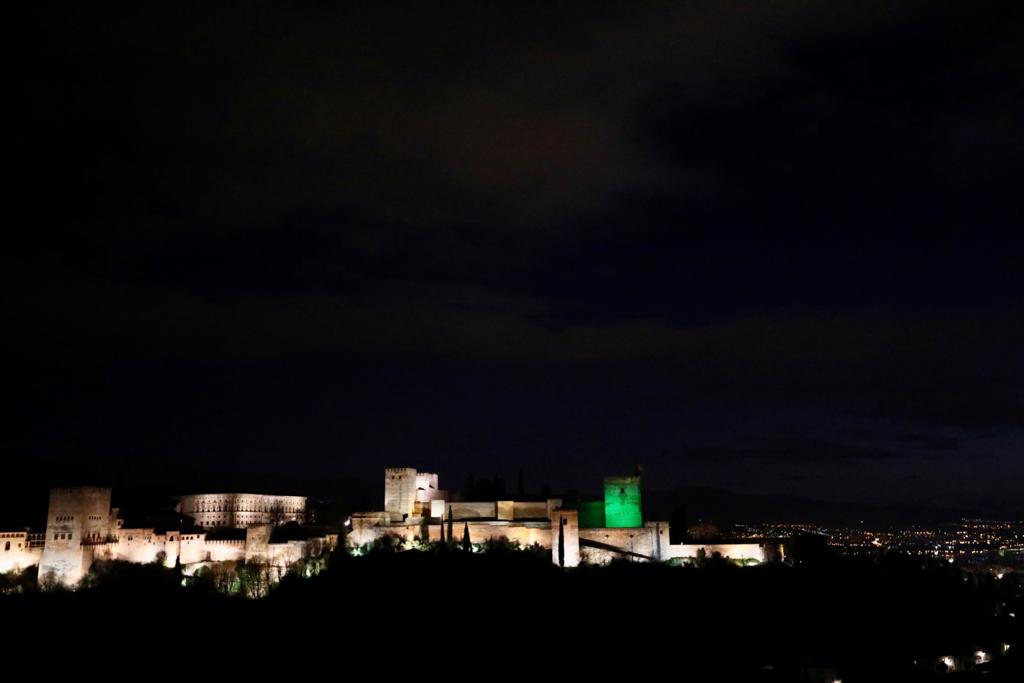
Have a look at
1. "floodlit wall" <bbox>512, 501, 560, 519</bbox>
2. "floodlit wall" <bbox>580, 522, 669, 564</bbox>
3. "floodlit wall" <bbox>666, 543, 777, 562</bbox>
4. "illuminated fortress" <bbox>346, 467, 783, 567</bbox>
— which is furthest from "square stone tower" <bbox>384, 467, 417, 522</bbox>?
"floodlit wall" <bbox>666, 543, 777, 562</bbox>

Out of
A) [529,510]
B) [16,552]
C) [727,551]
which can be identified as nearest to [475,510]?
[529,510]

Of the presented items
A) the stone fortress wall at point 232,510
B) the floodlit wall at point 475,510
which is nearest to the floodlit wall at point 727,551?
the floodlit wall at point 475,510

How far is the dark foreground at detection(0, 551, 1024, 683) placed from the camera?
55938mm

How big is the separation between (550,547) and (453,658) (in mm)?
18915

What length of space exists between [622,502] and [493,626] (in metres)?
24.5

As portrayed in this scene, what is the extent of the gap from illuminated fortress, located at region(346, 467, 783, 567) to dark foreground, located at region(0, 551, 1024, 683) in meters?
4.94

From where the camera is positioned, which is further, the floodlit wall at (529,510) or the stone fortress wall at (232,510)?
the stone fortress wall at (232,510)

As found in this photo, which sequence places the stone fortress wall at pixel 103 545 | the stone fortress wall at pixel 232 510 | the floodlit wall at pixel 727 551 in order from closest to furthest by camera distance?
1. the stone fortress wall at pixel 103 545
2. the floodlit wall at pixel 727 551
3. the stone fortress wall at pixel 232 510

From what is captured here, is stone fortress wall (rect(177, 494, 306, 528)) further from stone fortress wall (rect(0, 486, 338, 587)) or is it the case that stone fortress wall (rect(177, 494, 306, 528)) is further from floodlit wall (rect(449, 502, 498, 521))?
floodlit wall (rect(449, 502, 498, 521))

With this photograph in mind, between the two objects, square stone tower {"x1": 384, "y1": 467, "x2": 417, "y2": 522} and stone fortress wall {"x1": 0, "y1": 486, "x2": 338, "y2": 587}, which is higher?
square stone tower {"x1": 384, "y1": 467, "x2": 417, "y2": 522}

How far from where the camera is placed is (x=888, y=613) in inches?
2805

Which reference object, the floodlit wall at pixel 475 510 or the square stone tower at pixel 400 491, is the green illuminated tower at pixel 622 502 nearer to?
the floodlit wall at pixel 475 510

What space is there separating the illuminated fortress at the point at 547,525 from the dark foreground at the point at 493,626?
16.2ft

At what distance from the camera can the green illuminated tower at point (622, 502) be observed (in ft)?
262
